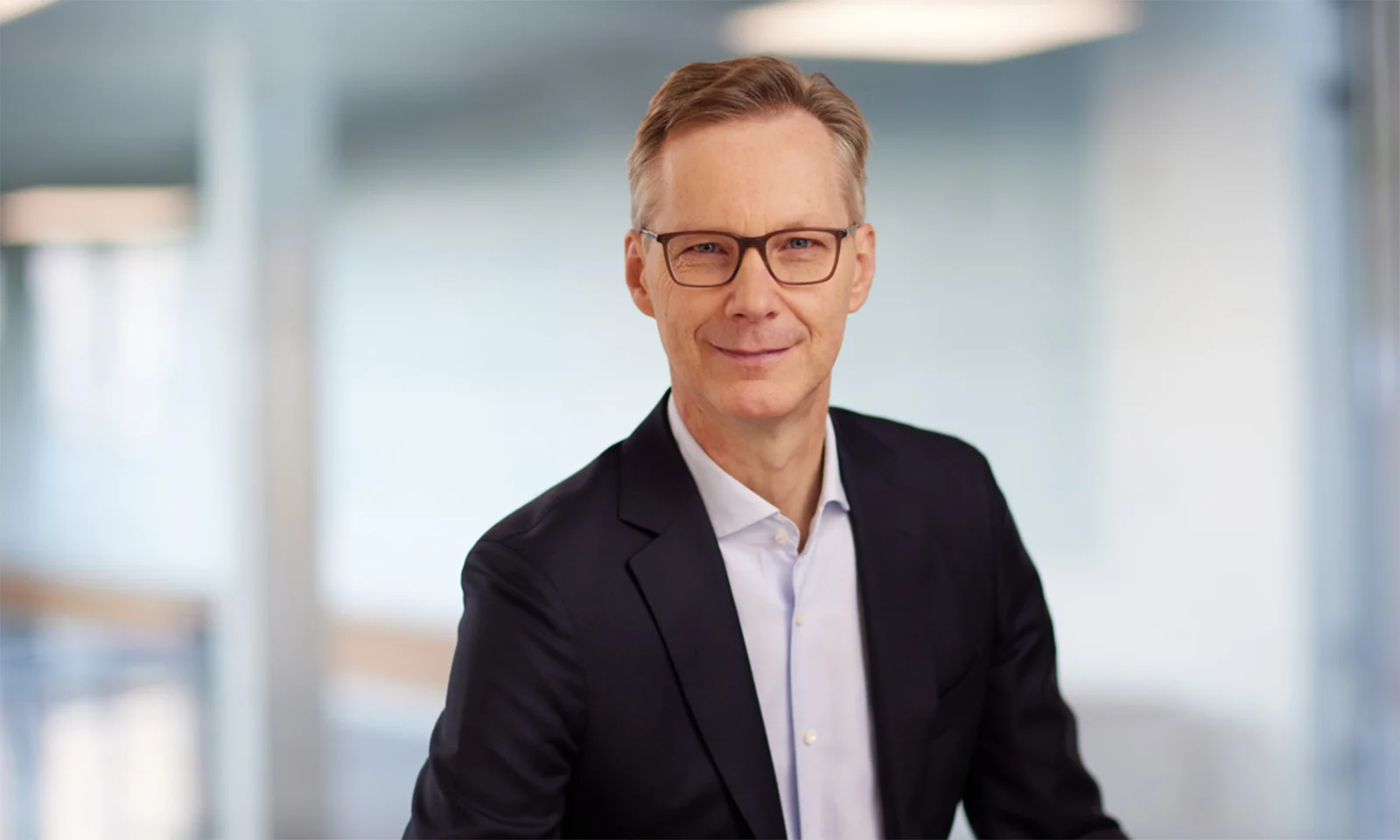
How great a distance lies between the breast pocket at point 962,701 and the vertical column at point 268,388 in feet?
4.04

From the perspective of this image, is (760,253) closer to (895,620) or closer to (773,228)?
(773,228)

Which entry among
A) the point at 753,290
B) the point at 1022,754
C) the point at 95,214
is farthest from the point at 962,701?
the point at 95,214

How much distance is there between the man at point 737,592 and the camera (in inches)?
52.6

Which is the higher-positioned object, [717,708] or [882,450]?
[882,450]

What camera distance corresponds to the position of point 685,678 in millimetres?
1364

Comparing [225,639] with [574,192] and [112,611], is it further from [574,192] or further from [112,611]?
[574,192]

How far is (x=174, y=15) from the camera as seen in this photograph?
2230 millimetres

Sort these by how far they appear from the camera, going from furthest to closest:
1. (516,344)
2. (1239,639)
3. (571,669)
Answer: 1. (1239,639)
2. (516,344)
3. (571,669)

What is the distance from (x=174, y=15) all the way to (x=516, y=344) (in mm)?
856

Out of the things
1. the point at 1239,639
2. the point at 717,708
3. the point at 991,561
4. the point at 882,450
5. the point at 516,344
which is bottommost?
the point at 1239,639

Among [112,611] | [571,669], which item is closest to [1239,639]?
[571,669]

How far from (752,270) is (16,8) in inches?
62.4

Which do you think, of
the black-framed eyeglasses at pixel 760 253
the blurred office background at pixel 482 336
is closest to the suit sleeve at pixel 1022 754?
the black-framed eyeglasses at pixel 760 253

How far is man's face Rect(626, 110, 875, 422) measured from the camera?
1343 mm
